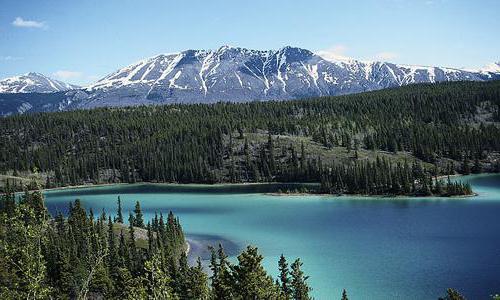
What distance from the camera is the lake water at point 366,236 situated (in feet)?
257

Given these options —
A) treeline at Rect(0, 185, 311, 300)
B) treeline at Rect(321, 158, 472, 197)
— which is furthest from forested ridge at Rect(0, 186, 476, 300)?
treeline at Rect(321, 158, 472, 197)

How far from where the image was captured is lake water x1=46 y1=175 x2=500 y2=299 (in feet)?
257

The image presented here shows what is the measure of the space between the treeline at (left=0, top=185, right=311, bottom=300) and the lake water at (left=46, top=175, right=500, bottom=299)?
33.1 ft

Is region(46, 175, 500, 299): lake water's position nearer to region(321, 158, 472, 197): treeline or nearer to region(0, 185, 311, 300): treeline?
region(321, 158, 472, 197): treeline

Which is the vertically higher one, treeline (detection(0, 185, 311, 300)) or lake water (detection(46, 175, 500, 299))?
treeline (detection(0, 185, 311, 300))

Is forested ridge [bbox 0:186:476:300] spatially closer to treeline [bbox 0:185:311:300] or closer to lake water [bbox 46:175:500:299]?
treeline [bbox 0:185:311:300]

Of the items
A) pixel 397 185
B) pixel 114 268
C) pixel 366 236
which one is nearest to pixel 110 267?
pixel 114 268

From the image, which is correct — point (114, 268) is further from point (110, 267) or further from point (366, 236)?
point (366, 236)

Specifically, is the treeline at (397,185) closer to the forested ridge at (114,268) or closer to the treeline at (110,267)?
the treeline at (110,267)

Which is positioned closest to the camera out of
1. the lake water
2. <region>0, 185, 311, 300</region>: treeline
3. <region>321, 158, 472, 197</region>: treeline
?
<region>0, 185, 311, 300</region>: treeline

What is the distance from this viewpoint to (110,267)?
3388 inches

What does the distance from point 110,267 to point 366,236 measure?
58675 mm

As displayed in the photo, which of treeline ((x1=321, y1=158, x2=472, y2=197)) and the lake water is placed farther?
treeline ((x1=321, y1=158, x2=472, y2=197))

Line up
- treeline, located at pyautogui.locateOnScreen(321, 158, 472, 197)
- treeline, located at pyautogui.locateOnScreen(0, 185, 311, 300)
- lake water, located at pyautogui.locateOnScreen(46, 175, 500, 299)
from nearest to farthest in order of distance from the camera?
treeline, located at pyautogui.locateOnScreen(0, 185, 311, 300), lake water, located at pyautogui.locateOnScreen(46, 175, 500, 299), treeline, located at pyautogui.locateOnScreen(321, 158, 472, 197)
